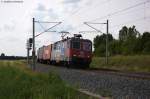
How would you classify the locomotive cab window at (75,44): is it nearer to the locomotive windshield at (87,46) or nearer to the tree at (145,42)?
the locomotive windshield at (87,46)

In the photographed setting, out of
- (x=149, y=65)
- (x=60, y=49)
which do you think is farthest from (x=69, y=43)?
(x=149, y=65)

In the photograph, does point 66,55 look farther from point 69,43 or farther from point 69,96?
point 69,96

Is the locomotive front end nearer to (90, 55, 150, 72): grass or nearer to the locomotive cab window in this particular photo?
the locomotive cab window

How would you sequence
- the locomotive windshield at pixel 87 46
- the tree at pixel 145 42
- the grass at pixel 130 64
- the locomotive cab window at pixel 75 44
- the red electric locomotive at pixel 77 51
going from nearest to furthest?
the red electric locomotive at pixel 77 51, the locomotive cab window at pixel 75 44, the locomotive windshield at pixel 87 46, the grass at pixel 130 64, the tree at pixel 145 42

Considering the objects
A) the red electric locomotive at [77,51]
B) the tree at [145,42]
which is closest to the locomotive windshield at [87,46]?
the red electric locomotive at [77,51]

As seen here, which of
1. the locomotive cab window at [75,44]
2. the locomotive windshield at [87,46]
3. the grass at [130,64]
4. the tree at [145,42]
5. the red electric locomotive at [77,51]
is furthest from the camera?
the tree at [145,42]

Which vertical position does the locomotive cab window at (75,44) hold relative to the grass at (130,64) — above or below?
above

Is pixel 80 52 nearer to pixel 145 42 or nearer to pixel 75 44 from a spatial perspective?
pixel 75 44

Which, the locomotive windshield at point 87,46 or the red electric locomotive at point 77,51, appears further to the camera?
the locomotive windshield at point 87,46

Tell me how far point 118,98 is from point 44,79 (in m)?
6.93

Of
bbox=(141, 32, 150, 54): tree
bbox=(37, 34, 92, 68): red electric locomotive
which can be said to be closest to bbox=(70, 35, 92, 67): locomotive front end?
bbox=(37, 34, 92, 68): red electric locomotive

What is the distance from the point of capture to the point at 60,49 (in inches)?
1871

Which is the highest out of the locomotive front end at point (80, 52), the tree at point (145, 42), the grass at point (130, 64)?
the tree at point (145, 42)

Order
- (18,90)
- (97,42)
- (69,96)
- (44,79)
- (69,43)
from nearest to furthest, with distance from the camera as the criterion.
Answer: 1. (69,96)
2. (18,90)
3. (44,79)
4. (69,43)
5. (97,42)
